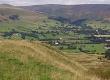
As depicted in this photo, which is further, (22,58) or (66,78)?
(22,58)

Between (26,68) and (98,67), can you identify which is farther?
(98,67)

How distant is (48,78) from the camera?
773 inches

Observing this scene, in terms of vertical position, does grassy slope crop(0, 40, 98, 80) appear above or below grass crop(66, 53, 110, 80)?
above

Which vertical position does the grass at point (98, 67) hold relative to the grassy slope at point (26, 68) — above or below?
below

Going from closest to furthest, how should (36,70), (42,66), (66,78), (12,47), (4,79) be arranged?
(4,79) < (66,78) < (36,70) < (42,66) < (12,47)

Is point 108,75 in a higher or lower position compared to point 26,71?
lower

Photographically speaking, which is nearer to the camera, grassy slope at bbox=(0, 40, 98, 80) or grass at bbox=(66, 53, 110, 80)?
grassy slope at bbox=(0, 40, 98, 80)

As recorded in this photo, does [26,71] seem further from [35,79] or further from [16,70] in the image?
[35,79]

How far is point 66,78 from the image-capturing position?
2041 cm

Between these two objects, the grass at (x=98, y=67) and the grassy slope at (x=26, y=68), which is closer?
the grassy slope at (x=26, y=68)

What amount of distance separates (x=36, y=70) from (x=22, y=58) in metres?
3.02

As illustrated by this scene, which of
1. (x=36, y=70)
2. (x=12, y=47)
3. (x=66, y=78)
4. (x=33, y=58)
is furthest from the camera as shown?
(x=12, y=47)

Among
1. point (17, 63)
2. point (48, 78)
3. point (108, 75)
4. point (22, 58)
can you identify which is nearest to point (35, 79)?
point (48, 78)

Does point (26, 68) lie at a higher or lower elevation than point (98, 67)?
higher
